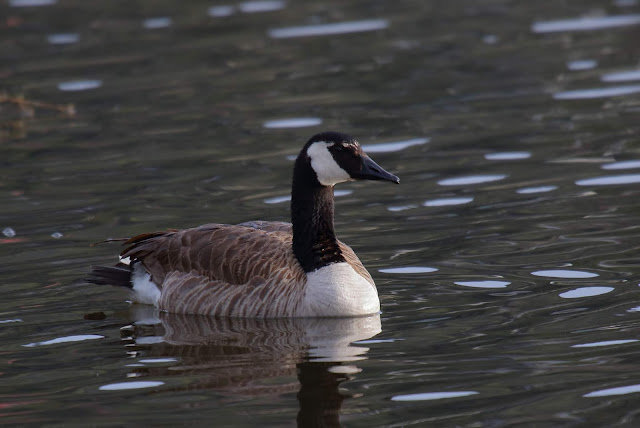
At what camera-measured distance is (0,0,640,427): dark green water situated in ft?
30.9

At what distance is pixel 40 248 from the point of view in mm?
14055

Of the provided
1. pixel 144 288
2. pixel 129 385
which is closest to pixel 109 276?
pixel 144 288

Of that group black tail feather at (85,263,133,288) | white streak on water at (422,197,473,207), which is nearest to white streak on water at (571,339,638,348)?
black tail feather at (85,263,133,288)

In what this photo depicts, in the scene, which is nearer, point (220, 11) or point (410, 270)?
point (410, 270)

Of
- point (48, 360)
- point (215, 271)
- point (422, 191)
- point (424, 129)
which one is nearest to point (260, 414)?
point (48, 360)

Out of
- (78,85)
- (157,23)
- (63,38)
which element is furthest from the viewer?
(157,23)

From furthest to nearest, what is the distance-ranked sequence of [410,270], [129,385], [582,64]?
[582,64] → [410,270] → [129,385]

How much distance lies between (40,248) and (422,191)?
491cm

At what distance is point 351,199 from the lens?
627 inches

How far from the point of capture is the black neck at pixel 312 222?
11.8 meters

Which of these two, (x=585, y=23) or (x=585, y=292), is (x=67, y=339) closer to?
(x=585, y=292)

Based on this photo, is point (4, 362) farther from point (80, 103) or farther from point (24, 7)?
point (24, 7)

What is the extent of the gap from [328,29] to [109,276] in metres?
15.4

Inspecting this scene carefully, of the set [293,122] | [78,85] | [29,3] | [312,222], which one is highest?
[29,3]
